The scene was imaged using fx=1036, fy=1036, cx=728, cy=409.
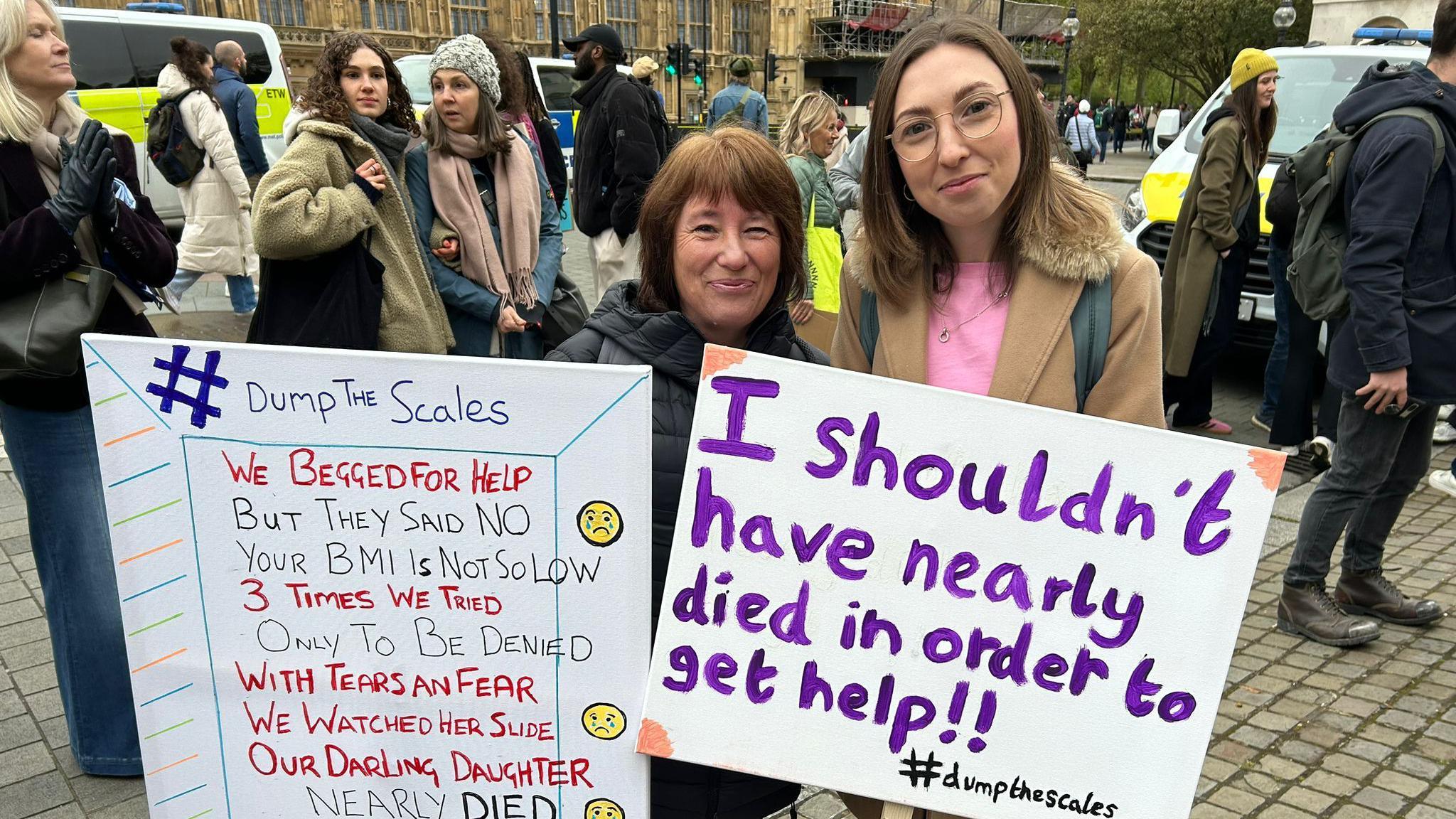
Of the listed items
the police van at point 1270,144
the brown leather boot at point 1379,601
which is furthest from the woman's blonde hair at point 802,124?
the brown leather boot at point 1379,601

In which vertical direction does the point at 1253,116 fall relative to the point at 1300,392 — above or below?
above

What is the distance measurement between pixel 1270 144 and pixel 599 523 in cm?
632

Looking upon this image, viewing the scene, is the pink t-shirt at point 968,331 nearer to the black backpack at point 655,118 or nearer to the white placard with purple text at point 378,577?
the white placard with purple text at point 378,577

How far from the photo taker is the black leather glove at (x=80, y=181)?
2.32m

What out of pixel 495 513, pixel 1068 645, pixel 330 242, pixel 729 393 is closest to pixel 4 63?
pixel 330 242

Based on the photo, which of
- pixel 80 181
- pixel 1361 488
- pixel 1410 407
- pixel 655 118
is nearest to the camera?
pixel 80 181

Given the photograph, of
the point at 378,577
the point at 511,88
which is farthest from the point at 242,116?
the point at 378,577

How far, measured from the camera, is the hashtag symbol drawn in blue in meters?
1.61

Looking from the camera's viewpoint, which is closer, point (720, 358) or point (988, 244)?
point (720, 358)

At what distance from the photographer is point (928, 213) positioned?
5.75ft

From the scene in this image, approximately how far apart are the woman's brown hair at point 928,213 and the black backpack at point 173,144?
7227 mm

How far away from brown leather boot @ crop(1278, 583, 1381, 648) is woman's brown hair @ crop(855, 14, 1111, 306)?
Answer: 2.55m

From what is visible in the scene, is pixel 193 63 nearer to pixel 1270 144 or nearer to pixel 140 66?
pixel 140 66

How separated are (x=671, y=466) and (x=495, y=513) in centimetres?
31
